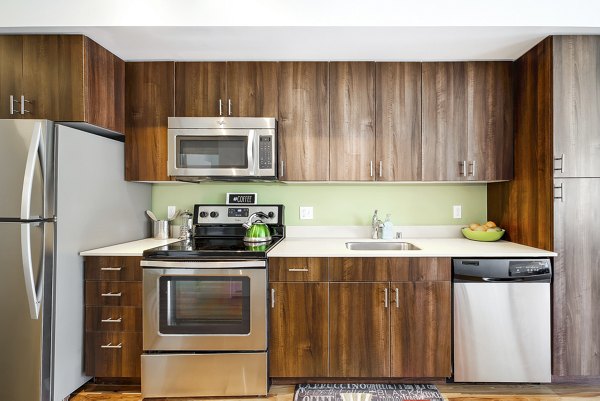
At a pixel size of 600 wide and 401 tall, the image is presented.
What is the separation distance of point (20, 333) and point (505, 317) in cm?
266

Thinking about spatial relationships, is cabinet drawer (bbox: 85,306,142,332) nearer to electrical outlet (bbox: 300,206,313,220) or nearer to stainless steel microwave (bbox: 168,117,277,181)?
stainless steel microwave (bbox: 168,117,277,181)

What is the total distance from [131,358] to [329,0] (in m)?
2.38

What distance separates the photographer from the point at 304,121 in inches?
103

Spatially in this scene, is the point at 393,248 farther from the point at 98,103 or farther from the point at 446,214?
the point at 98,103

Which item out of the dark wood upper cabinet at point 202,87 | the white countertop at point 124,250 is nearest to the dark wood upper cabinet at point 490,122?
the dark wood upper cabinet at point 202,87

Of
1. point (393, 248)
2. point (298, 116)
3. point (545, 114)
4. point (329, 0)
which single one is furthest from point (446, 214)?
point (329, 0)

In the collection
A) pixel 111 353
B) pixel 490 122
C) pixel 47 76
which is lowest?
pixel 111 353

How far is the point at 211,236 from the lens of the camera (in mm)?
2867

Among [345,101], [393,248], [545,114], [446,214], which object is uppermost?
[345,101]

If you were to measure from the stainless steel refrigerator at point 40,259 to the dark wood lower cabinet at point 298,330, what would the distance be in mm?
1142

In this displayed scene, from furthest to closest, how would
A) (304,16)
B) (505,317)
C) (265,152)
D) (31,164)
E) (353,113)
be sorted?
(353,113) → (265,152) → (505,317) → (304,16) → (31,164)

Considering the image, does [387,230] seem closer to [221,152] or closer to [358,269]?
[358,269]

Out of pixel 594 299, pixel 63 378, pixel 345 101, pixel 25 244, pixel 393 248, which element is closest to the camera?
pixel 25 244

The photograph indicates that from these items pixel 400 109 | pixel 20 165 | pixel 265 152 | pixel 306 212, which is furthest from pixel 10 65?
pixel 400 109
